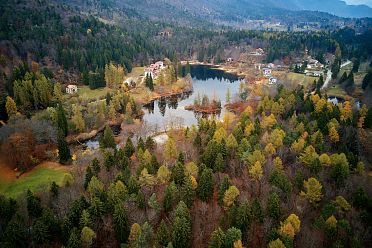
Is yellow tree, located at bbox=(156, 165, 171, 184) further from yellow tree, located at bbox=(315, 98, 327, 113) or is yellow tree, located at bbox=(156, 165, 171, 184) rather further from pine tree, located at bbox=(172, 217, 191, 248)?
yellow tree, located at bbox=(315, 98, 327, 113)

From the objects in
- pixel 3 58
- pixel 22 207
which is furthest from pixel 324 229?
pixel 3 58

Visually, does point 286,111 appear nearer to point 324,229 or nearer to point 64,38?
point 324,229

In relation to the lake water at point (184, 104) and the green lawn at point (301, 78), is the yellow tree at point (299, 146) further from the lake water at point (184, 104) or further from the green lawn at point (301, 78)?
the green lawn at point (301, 78)

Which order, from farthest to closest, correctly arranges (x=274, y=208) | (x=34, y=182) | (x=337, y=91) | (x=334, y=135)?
1. (x=337, y=91)
2. (x=334, y=135)
3. (x=34, y=182)
4. (x=274, y=208)

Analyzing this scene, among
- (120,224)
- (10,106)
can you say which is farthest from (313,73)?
(120,224)

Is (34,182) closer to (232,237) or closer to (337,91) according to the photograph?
(232,237)

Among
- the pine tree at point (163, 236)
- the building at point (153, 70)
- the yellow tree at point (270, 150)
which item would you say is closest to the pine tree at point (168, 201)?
the pine tree at point (163, 236)

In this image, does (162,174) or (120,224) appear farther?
(162,174)
